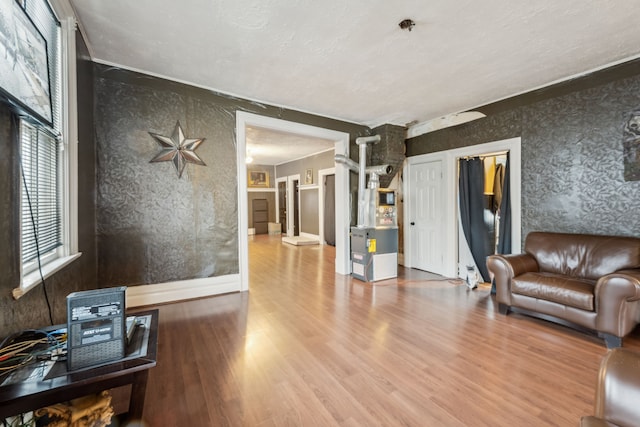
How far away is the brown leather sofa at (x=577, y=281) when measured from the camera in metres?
2.21

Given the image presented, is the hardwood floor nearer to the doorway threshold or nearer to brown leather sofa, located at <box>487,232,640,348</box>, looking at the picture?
brown leather sofa, located at <box>487,232,640,348</box>

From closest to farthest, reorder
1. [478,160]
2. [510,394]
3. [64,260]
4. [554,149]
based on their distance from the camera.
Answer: [510,394] < [64,260] < [554,149] < [478,160]

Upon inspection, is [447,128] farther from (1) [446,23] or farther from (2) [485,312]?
(2) [485,312]

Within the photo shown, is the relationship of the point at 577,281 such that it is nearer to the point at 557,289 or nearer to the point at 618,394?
the point at 557,289

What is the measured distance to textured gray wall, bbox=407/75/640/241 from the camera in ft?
9.11

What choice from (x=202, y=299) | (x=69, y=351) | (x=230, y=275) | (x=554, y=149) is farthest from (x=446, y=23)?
(x=202, y=299)

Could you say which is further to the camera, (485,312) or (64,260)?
(485,312)

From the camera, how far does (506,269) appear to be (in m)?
2.87

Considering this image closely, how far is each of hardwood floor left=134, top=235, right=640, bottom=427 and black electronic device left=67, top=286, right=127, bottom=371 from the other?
664 mm

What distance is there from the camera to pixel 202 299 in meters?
3.40

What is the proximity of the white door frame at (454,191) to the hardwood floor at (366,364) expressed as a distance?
1004mm

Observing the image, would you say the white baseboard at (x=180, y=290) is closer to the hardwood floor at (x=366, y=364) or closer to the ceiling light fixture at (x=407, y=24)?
the hardwood floor at (x=366, y=364)

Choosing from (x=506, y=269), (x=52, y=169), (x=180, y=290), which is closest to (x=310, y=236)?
(x=180, y=290)

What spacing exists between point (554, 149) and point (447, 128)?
4.91ft
